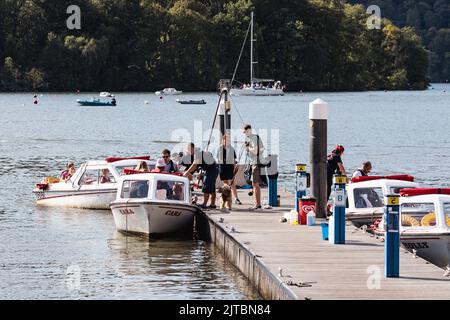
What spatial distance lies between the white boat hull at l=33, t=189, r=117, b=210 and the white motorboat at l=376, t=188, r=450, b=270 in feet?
40.5

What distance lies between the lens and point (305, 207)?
1024 inches

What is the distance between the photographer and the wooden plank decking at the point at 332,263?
18297mm

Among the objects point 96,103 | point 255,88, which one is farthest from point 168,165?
point 255,88

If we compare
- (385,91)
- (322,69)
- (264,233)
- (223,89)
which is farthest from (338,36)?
(264,233)

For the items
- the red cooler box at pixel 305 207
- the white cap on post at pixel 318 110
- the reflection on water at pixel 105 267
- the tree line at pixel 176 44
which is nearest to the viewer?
the reflection on water at pixel 105 267

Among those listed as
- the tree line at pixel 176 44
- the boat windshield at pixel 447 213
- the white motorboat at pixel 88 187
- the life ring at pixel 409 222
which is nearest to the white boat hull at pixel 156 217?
the white motorboat at pixel 88 187

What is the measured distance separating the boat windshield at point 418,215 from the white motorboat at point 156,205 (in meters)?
6.06

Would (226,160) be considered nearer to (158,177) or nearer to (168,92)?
(158,177)

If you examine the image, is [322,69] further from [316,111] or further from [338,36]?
[316,111]

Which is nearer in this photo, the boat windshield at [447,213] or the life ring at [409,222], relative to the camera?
the boat windshield at [447,213]

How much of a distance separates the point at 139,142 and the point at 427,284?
56443 millimetres

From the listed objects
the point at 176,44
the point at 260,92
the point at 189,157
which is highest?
the point at 176,44

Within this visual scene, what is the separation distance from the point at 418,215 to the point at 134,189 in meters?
7.37

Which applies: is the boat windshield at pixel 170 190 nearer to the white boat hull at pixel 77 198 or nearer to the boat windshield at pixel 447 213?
the white boat hull at pixel 77 198
